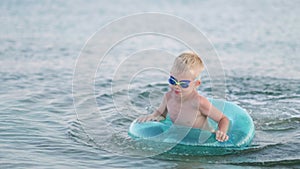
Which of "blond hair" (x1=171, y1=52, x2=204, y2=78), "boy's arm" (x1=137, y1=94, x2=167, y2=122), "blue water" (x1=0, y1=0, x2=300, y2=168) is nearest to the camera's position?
"blond hair" (x1=171, y1=52, x2=204, y2=78)

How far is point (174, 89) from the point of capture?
5551mm

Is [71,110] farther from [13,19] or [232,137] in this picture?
[13,19]

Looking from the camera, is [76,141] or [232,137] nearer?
[232,137]

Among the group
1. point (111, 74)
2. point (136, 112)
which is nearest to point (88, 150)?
point (136, 112)

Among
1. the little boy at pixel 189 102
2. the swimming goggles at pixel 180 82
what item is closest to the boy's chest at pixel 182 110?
the little boy at pixel 189 102

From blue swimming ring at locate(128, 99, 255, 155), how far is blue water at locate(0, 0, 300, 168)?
0.10m

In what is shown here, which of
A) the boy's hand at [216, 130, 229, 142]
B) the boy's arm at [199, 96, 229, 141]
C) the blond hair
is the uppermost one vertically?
the blond hair

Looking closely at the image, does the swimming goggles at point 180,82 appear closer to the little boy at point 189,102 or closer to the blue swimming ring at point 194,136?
the little boy at point 189,102

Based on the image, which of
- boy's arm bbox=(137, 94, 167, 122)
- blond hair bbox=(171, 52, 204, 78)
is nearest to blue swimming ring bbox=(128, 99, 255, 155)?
boy's arm bbox=(137, 94, 167, 122)

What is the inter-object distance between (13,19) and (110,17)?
108 inches

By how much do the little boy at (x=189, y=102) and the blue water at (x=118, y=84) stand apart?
1.25ft

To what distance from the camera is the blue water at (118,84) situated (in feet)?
18.2

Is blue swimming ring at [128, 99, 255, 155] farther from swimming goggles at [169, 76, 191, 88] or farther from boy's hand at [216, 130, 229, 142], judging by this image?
swimming goggles at [169, 76, 191, 88]

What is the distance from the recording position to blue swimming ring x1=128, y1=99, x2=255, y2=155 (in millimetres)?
5477
